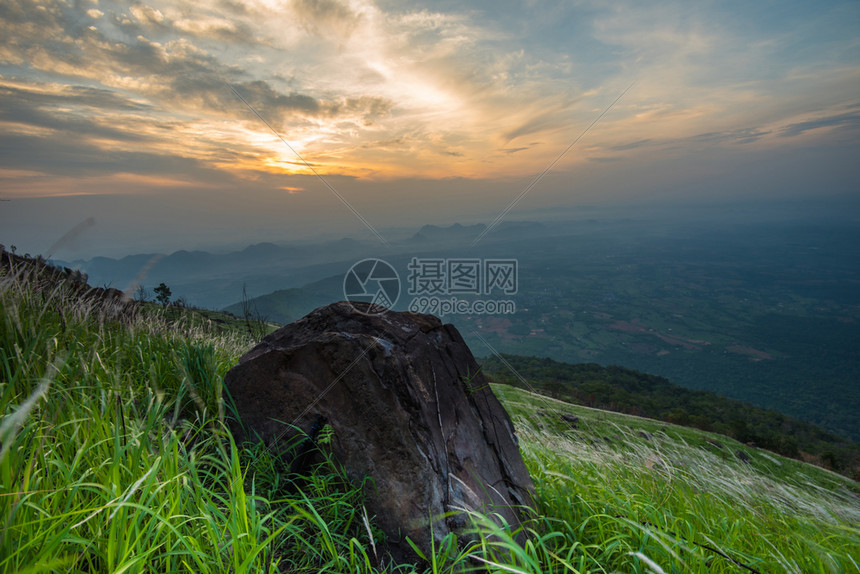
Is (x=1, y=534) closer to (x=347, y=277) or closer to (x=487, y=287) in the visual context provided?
(x=347, y=277)

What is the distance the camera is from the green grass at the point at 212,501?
205 cm

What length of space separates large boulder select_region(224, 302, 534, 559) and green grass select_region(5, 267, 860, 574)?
21cm

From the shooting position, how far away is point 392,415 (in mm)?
3523

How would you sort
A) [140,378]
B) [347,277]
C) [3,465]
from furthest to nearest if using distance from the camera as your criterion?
[347,277]
[140,378]
[3,465]

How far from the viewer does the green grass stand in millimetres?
2051

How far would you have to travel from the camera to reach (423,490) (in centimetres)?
325

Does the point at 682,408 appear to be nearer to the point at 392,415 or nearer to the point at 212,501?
the point at 392,415

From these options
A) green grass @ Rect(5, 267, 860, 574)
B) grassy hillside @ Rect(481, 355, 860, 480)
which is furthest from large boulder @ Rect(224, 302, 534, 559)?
grassy hillside @ Rect(481, 355, 860, 480)

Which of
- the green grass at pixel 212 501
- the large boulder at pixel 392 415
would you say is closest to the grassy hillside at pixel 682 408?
the green grass at pixel 212 501

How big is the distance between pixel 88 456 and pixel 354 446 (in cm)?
196

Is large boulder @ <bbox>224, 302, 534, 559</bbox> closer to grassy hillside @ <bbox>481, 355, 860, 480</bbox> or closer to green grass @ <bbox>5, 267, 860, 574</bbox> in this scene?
green grass @ <bbox>5, 267, 860, 574</bbox>

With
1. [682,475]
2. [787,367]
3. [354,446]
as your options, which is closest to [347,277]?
[354,446]

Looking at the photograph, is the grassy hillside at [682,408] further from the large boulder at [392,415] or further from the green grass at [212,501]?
the large boulder at [392,415]

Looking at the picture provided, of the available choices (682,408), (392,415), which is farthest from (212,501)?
(682,408)
